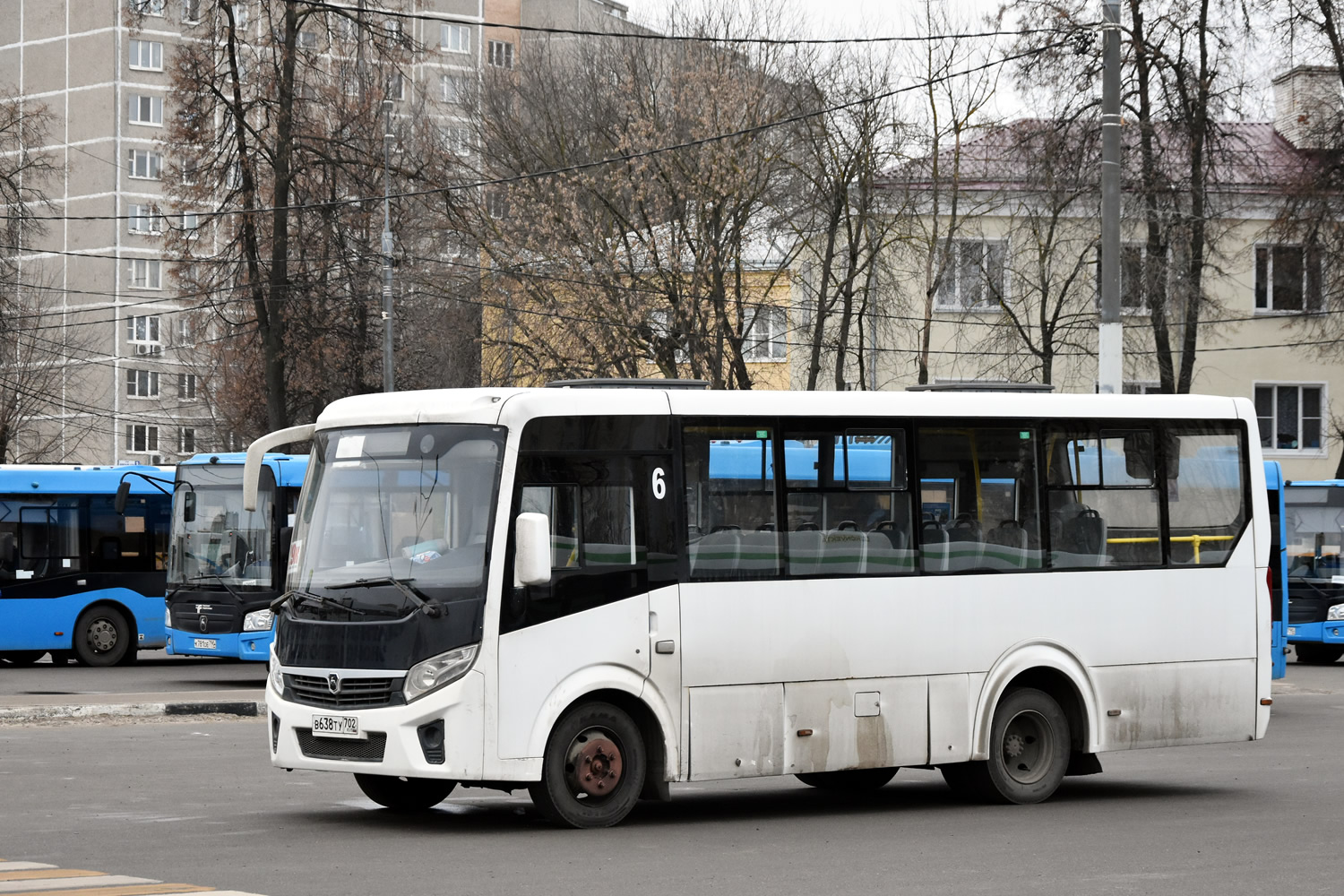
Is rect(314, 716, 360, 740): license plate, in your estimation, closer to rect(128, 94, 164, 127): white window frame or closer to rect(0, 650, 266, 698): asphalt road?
rect(0, 650, 266, 698): asphalt road

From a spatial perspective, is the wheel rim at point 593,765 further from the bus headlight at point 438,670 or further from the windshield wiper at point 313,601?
the windshield wiper at point 313,601

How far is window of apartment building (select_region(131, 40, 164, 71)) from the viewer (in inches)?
3718

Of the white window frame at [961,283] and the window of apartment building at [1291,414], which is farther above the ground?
the white window frame at [961,283]

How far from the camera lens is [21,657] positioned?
30.1m

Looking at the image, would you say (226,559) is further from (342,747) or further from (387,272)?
(342,747)

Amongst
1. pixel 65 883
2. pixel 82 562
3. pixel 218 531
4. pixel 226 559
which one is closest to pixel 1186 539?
pixel 65 883

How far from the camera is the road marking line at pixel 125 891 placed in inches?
345

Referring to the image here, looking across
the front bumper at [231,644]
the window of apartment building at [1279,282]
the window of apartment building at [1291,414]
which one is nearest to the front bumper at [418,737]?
the front bumper at [231,644]

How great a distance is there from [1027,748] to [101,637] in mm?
19141

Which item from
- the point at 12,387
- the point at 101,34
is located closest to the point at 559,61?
the point at 12,387

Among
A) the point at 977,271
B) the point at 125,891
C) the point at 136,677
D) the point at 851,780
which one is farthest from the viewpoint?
the point at 977,271

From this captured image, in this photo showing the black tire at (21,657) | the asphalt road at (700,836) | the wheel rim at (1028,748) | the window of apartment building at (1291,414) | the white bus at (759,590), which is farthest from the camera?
the window of apartment building at (1291,414)

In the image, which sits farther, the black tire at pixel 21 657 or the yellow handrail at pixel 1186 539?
the black tire at pixel 21 657

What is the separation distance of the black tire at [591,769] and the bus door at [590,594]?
0.61ft
